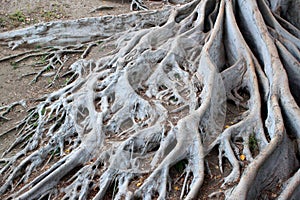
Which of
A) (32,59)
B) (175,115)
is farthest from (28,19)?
(175,115)

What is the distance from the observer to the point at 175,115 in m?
4.75

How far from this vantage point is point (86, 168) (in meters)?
4.26

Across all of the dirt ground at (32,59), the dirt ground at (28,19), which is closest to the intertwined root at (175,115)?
the dirt ground at (32,59)

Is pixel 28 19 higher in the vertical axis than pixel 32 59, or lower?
higher

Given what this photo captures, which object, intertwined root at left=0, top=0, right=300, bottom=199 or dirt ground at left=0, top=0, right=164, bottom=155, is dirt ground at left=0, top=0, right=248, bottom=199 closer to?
dirt ground at left=0, top=0, right=164, bottom=155

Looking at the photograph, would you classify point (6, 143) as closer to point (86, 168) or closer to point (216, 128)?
point (86, 168)

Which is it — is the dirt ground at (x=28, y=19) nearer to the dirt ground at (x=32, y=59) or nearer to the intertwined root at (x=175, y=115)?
the dirt ground at (x=32, y=59)

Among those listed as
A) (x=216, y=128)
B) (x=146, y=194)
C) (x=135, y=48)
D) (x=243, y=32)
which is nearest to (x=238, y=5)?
(x=243, y=32)

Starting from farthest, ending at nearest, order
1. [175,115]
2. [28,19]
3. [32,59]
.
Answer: [28,19] < [32,59] < [175,115]

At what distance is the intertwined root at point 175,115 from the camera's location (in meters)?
4.02

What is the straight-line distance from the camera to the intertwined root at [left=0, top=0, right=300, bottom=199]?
402 cm

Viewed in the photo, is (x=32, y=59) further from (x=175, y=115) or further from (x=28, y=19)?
(x=175, y=115)

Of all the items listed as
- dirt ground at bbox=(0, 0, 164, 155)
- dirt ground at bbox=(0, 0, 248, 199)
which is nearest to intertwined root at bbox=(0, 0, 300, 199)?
dirt ground at bbox=(0, 0, 248, 199)

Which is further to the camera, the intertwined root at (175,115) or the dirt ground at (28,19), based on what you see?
the dirt ground at (28,19)
